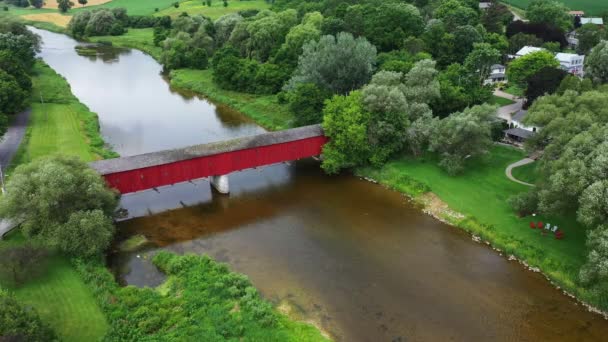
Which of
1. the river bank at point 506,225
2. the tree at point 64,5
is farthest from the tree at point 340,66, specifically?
the tree at point 64,5

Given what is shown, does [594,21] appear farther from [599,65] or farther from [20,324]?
[20,324]


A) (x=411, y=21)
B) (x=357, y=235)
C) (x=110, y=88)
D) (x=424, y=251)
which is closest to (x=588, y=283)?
(x=424, y=251)

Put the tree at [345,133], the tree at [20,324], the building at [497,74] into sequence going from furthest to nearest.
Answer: the building at [497,74] → the tree at [345,133] → the tree at [20,324]

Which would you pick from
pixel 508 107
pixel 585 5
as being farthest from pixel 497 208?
pixel 585 5

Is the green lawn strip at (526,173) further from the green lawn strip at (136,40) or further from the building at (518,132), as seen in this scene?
the green lawn strip at (136,40)

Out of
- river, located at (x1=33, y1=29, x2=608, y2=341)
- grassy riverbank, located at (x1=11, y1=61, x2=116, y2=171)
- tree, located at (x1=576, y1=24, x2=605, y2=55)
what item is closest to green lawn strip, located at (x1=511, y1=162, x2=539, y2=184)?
river, located at (x1=33, y1=29, x2=608, y2=341)

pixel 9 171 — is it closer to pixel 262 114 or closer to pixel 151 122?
pixel 151 122
